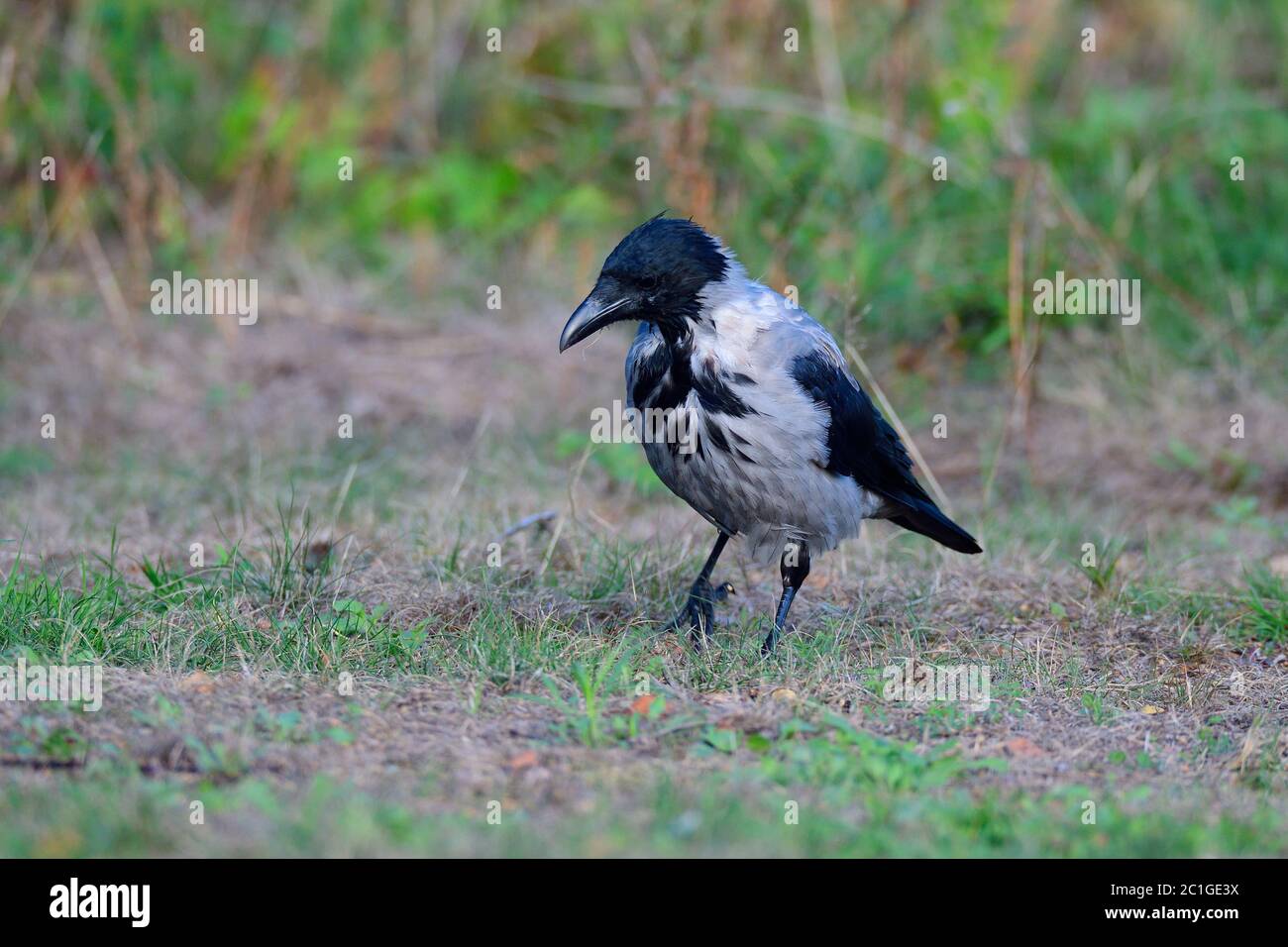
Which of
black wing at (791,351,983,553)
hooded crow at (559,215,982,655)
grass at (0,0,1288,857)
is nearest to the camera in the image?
grass at (0,0,1288,857)

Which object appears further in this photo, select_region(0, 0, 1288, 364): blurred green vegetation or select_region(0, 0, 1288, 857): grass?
select_region(0, 0, 1288, 364): blurred green vegetation

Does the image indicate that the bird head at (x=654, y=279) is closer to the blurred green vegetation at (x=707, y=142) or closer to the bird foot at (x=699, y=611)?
the bird foot at (x=699, y=611)

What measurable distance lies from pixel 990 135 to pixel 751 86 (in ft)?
6.25

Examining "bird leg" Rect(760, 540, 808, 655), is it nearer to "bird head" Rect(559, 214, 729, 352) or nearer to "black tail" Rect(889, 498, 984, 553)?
"black tail" Rect(889, 498, 984, 553)

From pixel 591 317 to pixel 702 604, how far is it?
1.08 m

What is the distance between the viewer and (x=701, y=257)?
15.9ft

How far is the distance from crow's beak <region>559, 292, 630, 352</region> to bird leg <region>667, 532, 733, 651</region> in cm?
94

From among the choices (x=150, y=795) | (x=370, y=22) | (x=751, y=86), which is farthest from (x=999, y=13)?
(x=150, y=795)

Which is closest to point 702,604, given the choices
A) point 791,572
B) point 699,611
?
point 699,611

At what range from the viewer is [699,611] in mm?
5148

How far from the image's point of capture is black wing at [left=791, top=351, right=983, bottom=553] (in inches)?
196

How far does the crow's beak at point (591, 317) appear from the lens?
4828 millimetres

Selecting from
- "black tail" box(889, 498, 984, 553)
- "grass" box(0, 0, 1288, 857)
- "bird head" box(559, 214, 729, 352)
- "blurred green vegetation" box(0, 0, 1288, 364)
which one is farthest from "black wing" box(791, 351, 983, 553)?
"blurred green vegetation" box(0, 0, 1288, 364)

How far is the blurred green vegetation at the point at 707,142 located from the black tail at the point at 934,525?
5.32 ft
